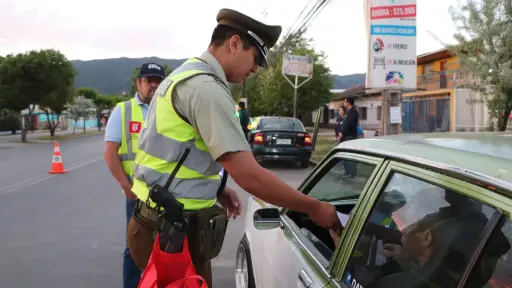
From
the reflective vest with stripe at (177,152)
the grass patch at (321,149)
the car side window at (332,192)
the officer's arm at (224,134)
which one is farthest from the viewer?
the grass patch at (321,149)

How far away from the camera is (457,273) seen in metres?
1.46

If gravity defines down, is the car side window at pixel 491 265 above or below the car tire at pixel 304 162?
above

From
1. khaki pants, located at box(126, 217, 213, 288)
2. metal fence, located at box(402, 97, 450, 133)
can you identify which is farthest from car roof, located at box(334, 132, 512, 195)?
metal fence, located at box(402, 97, 450, 133)

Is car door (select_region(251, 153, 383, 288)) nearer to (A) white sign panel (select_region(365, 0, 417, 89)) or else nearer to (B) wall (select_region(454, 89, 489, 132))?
(A) white sign panel (select_region(365, 0, 417, 89))

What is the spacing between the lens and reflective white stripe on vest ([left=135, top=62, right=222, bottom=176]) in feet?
6.42

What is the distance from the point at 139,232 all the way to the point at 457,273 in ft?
4.62

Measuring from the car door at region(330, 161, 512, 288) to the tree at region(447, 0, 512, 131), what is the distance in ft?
35.3

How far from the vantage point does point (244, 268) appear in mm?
3291

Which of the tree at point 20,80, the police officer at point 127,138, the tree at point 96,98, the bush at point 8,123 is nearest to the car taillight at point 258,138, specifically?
the police officer at point 127,138

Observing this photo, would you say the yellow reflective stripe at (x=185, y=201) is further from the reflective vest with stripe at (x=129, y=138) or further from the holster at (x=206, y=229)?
the reflective vest with stripe at (x=129, y=138)

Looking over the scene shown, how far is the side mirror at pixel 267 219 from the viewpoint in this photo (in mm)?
2538

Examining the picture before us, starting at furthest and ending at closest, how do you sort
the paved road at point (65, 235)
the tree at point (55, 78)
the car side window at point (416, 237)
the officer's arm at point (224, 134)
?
the tree at point (55, 78) < the paved road at point (65, 235) < the officer's arm at point (224, 134) < the car side window at point (416, 237)

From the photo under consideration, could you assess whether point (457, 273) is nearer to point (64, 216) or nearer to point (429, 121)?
point (64, 216)

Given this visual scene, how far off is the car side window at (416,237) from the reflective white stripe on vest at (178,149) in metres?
0.70
